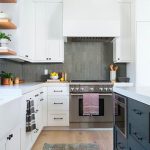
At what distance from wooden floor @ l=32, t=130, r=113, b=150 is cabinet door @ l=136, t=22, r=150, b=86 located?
1.14m

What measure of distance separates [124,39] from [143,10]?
→ 2.07 ft

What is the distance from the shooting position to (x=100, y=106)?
457 centimetres

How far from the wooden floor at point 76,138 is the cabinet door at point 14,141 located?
1.02 metres

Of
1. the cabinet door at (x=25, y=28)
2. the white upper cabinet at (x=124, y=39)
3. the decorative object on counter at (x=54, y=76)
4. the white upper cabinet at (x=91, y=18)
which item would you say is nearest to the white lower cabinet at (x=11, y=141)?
the cabinet door at (x=25, y=28)

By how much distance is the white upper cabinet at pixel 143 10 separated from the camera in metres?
4.60

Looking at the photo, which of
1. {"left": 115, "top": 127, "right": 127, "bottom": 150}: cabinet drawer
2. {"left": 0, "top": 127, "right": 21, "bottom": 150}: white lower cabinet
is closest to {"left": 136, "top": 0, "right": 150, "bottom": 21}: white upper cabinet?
{"left": 115, "top": 127, "right": 127, "bottom": 150}: cabinet drawer

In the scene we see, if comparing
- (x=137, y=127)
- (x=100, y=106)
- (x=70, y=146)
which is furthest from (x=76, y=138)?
(x=137, y=127)

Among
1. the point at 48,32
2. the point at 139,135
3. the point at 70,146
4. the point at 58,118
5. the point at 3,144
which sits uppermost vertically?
the point at 48,32

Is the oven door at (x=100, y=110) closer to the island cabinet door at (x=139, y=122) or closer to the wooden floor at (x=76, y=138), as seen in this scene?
the wooden floor at (x=76, y=138)

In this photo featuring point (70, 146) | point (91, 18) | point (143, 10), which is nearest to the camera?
point (70, 146)

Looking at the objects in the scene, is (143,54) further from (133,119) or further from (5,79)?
(133,119)

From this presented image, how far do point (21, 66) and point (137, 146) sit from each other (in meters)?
3.81

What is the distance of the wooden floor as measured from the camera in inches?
144

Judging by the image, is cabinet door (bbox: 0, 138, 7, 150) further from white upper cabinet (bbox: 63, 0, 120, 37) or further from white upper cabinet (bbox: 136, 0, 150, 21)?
white upper cabinet (bbox: 136, 0, 150, 21)
